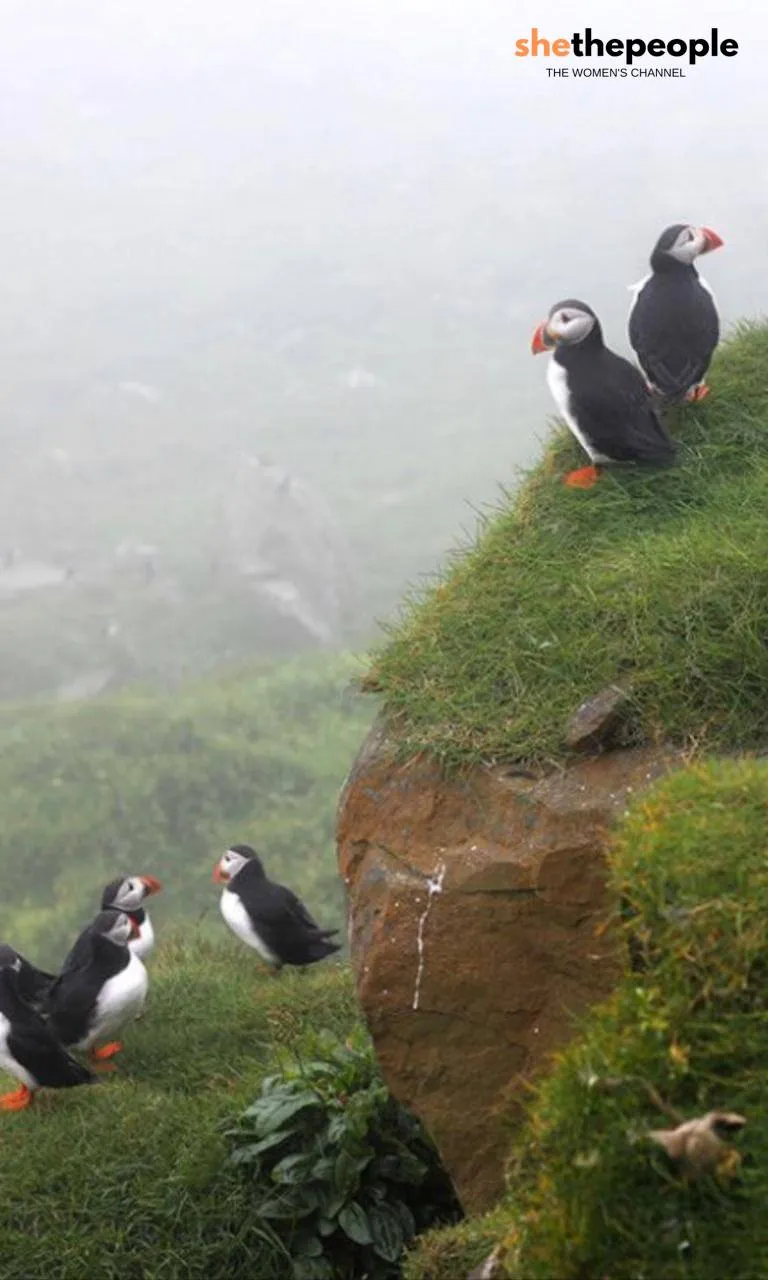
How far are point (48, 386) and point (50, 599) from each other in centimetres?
662

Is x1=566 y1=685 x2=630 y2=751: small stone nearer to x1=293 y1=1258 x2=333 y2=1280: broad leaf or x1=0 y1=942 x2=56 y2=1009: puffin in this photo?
x1=293 y1=1258 x2=333 y2=1280: broad leaf

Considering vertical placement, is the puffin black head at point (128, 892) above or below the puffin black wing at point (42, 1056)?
below

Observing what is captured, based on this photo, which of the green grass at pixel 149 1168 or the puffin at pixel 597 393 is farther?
the puffin at pixel 597 393

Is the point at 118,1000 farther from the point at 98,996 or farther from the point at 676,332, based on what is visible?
the point at 676,332

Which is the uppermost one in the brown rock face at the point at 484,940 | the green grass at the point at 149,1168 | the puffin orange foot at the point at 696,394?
the puffin orange foot at the point at 696,394

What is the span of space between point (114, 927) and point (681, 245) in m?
3.49

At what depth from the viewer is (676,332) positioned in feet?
17.8

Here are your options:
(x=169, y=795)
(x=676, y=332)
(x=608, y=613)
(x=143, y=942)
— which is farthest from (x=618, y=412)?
(x=169, y=795)

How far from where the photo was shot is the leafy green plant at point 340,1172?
15.5ft

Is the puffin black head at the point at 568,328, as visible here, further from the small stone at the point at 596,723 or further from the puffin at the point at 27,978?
the puffin at the point at 27,978

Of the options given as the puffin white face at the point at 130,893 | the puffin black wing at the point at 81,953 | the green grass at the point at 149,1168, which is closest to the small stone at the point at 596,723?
the green grass at the point at 149,1168

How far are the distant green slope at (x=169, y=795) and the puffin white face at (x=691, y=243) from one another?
17.7ft

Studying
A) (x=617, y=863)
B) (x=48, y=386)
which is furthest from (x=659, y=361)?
(x=48, y=386)

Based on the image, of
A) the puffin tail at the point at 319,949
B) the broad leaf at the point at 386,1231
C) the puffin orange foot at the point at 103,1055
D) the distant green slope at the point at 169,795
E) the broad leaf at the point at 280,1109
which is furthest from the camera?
the distant green slope at the point at 169,795
